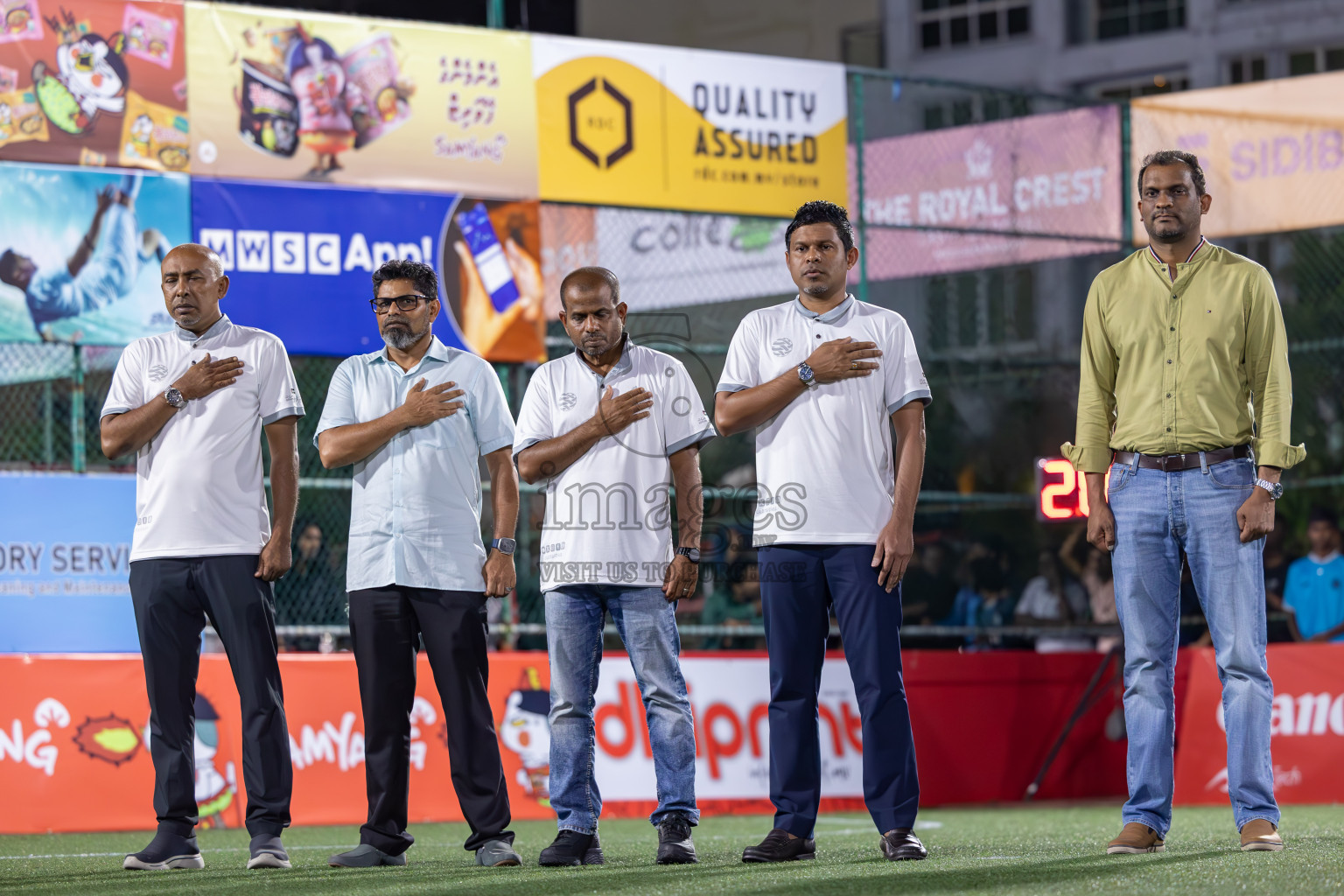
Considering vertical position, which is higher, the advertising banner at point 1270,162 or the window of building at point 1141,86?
the window of building at point 1141,86

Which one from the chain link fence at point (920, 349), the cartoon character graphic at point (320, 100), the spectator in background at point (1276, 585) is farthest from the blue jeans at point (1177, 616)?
the spectator in background at point (1276, 585)

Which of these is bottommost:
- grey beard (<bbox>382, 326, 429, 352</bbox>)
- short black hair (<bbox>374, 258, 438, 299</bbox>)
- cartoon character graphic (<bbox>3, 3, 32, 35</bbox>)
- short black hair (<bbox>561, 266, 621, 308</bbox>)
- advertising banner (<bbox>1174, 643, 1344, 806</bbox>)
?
advertising banner (<bbox>1174, 643, 1344, 806</bbox>)

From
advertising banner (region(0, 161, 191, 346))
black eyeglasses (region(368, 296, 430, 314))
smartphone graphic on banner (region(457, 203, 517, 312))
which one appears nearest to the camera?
black eyeglasses (region(368, 296, 430, 314))

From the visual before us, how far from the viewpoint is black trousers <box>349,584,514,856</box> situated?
605 cm

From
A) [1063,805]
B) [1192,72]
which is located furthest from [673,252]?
[1192,72]

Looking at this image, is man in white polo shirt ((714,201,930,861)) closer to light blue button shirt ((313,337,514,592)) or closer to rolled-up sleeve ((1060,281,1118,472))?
rolled-up sleeve ((1060,281,1118,472))

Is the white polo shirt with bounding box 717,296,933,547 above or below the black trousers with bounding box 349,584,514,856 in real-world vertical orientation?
above

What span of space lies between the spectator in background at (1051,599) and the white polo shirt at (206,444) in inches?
329

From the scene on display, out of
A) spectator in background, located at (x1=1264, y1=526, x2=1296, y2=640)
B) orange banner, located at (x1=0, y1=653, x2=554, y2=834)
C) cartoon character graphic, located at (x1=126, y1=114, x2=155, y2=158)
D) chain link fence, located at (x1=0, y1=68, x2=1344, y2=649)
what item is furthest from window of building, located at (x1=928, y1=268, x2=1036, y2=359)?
cartoon character graphic, located at (x1=126, y1=114, x2=155, y2=158)

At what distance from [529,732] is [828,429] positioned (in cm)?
482

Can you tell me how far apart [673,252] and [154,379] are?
6.97 m

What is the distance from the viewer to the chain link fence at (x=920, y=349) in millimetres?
11375

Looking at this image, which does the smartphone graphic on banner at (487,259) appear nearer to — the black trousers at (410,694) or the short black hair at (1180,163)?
the black trousers at (410,694)

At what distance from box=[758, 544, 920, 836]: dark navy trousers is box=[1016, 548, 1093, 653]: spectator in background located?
7935 millimetres
